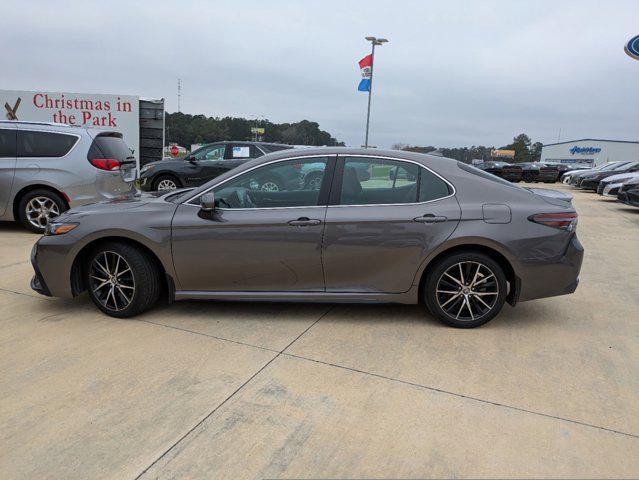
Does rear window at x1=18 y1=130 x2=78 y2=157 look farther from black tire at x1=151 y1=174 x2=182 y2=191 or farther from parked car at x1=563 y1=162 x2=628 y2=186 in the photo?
parked car at x1=563 y1=162 x2=628 y2=186

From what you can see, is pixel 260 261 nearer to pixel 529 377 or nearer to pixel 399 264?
pixel 399 264

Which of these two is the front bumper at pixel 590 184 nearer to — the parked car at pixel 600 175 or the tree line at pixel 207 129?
the parked car at pixel 600 175

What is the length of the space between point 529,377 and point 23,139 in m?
7.92

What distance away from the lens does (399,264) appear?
389cm

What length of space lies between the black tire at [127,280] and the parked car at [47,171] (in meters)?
3.75

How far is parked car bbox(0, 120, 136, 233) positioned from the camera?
7391mm

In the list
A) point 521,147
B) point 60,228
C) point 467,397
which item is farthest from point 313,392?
point 521,147

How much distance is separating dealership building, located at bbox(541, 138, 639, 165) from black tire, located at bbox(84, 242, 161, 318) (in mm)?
72729

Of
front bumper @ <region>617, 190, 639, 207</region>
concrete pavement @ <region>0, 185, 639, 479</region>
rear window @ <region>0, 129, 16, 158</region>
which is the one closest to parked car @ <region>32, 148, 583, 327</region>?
concrete pavement @ <region>0, 185, 639, 479</region>

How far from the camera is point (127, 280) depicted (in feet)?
13.4

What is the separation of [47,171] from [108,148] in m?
0.98

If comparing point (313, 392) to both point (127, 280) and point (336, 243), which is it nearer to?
point (336, 243)

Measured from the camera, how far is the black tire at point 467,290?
387 centimetres

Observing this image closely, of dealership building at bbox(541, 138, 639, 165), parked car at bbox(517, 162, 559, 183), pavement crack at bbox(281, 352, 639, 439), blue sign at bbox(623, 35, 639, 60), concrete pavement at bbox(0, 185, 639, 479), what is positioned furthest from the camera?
dealership building at bbox(541, 138, 639, 165)
